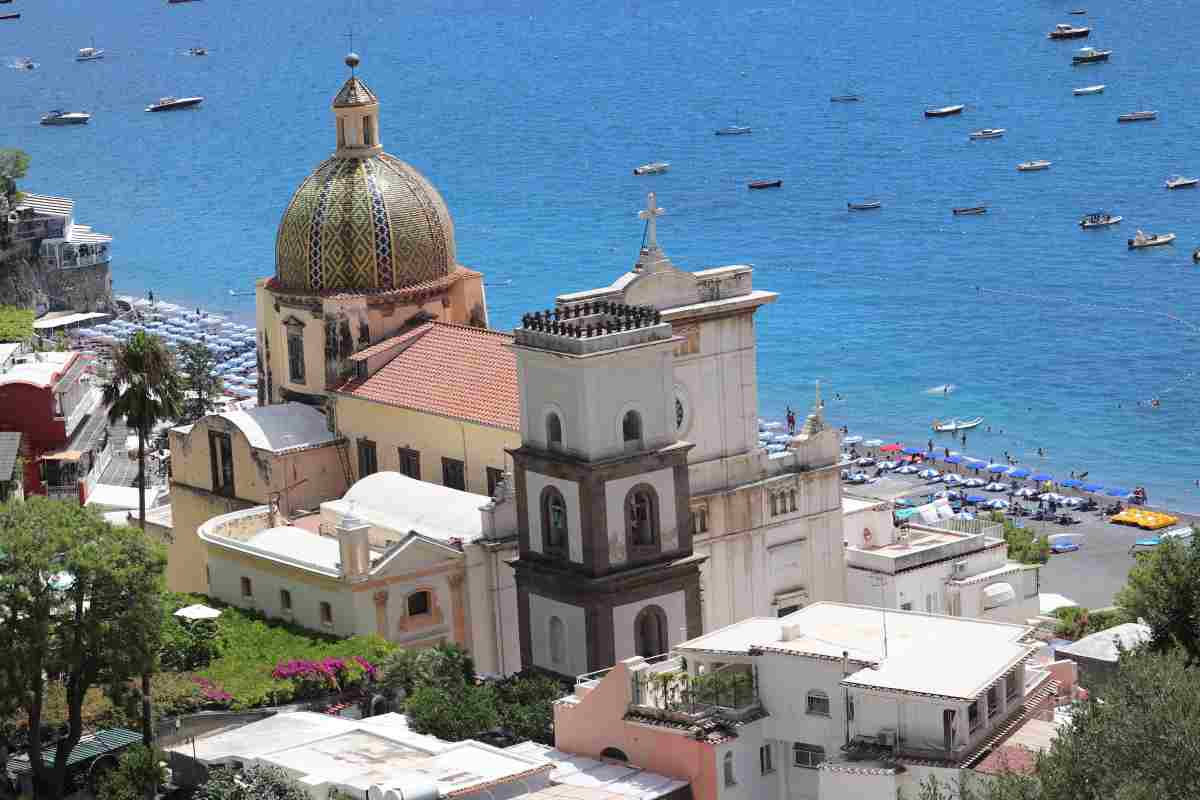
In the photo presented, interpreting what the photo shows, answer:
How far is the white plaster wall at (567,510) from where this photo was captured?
167 feet

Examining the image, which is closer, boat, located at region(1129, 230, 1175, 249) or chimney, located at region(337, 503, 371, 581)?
chimney, located at region(337, 503, 371, 581)

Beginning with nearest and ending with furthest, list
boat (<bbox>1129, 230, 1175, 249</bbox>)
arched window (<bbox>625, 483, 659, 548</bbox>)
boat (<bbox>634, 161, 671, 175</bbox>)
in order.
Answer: arched window (<bbox>625, 483, 659, 548</bbox>), boat (<bbox>1129, 230, 1175, 249</bbox>), boat (<bbox>634, 161, 671, 175</bbox>)

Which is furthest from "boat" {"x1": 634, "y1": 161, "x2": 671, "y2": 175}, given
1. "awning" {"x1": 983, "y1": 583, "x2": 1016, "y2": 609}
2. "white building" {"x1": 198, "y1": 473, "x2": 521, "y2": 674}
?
"white building" {"x1": 198, "y1": 473, "x2": 521, "y2": 674}

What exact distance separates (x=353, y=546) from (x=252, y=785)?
32.2ft

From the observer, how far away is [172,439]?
63312 mm

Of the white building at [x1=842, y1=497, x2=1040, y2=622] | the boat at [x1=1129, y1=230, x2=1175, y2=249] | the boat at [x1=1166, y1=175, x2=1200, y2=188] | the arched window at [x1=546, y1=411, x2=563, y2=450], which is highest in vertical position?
the arched window at [x1=546, y1=411, x2=563, y2=450]

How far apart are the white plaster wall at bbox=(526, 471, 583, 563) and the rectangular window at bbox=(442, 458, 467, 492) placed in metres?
6.34

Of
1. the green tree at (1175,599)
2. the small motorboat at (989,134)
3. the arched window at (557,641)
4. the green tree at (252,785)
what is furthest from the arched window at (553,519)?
the small motorboat at (989,134)

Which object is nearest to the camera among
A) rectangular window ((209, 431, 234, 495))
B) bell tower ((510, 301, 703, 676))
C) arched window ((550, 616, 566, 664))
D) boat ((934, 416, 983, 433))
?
bell tower ((510, 301, 703, 676))

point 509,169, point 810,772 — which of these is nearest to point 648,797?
point 810,772

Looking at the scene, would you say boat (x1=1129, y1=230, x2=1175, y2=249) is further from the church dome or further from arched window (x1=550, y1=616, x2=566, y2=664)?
arched window (x1=550, y1=616, x2=566, y2=664)

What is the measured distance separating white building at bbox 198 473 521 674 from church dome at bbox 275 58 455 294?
7629 mm

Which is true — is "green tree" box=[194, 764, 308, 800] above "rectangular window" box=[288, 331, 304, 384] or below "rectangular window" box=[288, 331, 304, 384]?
below

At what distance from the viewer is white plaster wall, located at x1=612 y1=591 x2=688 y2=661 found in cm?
5081
